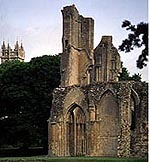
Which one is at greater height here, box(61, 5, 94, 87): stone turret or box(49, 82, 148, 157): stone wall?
box(61, 5, 94, 87): stone turret

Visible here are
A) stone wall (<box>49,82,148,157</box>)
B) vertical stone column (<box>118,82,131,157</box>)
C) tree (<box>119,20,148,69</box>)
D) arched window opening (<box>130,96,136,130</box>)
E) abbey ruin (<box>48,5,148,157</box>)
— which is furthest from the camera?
arched window opening (<box>130,96,136,130</box>)

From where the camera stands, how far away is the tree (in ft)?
21.9

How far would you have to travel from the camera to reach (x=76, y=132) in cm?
2127

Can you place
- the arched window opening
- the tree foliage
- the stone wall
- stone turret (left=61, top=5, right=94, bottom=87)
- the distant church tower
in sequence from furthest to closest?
the distant church tower
the tree foliage
stone turret (left=61, top=5, right=94, bottom=87)
the arched window opening
the stone wall

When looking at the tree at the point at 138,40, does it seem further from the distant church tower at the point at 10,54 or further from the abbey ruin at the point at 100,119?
the distant church tower at the point at 10,54

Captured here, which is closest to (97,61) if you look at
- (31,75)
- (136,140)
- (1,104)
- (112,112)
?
(31,75)

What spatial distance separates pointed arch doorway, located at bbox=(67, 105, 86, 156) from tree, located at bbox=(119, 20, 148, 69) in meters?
12.8

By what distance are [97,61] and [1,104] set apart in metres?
5.37

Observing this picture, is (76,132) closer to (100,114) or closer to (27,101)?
(100,114)

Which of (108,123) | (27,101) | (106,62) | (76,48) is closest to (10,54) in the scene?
(106,62)

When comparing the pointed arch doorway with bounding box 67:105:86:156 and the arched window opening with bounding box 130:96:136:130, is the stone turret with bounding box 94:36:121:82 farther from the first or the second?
the arched window opening with bounding box 130:96:136:130

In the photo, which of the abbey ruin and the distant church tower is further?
the distant church tower

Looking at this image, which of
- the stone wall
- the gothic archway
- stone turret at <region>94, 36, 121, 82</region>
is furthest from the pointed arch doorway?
stone turret at <region>94, 36, 121, 82</region>

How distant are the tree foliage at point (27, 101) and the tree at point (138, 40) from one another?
53.3ft
